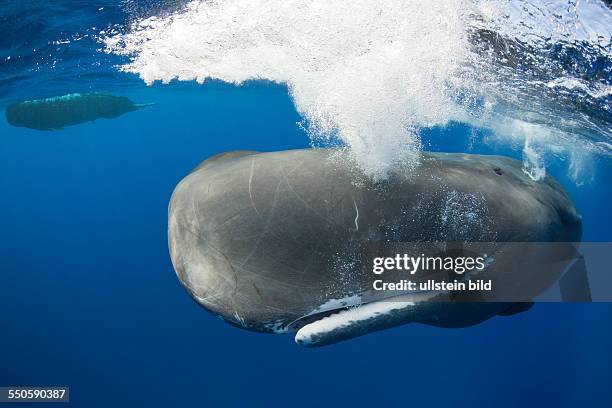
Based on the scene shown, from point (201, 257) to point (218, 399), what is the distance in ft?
79.8

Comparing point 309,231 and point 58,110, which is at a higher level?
point 309,231

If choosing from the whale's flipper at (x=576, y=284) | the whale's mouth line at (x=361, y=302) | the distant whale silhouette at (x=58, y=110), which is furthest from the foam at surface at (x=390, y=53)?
the distant whale silhouette at (x=58, y=110)

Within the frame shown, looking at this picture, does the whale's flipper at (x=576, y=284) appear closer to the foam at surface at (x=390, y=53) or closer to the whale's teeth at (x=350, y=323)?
the foam at surface at (x=390, y=53)

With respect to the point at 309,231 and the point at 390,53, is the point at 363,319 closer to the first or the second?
the point at 309,231

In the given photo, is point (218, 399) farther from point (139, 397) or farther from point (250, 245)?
point (250, 245)

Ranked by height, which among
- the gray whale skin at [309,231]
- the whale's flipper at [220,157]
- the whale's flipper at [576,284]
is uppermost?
the whale's flipper at [220,157]

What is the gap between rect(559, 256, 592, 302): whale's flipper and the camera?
4914 mm

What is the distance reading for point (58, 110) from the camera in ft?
64.3

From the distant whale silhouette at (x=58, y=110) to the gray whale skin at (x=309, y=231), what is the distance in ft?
63.1

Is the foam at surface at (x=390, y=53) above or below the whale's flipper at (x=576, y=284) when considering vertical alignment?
above

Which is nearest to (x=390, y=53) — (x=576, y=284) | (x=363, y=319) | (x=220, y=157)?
(x=576, y=284)

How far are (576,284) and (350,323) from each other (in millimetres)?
3812

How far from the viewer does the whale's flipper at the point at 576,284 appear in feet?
16.1

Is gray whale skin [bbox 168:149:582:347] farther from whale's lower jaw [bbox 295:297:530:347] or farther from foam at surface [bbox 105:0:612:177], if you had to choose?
foam at surface [bbox 105:0:612:177]
